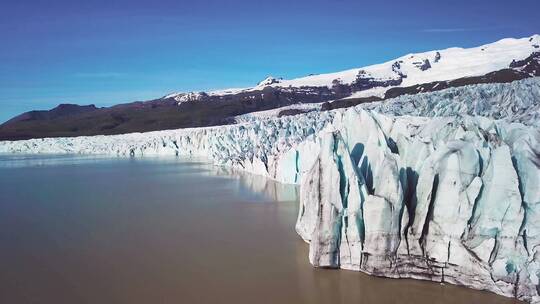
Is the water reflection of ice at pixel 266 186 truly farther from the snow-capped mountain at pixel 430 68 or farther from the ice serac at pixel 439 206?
the snow-capped mountain at pixel 430 68

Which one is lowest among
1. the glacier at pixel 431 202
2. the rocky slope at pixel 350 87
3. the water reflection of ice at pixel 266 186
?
the water reflection of ice at pixel 266 186

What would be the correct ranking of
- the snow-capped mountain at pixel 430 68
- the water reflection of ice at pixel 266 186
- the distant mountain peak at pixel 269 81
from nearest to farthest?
the water reflection of ice at pixel 266 186 < the snow-capped mountain at pixel 430 68 < the distant mountain peak at pixel 269 81

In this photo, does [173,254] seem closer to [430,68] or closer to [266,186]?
[266,186]

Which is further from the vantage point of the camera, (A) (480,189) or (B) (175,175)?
(B) (175,175)

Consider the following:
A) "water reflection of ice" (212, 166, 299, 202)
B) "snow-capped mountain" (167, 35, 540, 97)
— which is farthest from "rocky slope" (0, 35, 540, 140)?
"water reflection of ice" (212, 166, 299, 202)

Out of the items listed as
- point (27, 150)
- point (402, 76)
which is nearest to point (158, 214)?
point (27, 150)

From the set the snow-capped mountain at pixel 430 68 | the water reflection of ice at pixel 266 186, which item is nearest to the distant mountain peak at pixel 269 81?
the snow-capped mountain at pixel 430 68

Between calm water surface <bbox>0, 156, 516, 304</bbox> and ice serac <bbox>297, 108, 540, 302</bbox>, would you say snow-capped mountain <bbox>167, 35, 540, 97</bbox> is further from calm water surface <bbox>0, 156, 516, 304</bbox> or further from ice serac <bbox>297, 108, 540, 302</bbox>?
ice serac <bbox>297, 108, 540, 302</bbox>

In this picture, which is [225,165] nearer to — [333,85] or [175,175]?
[175,175]
